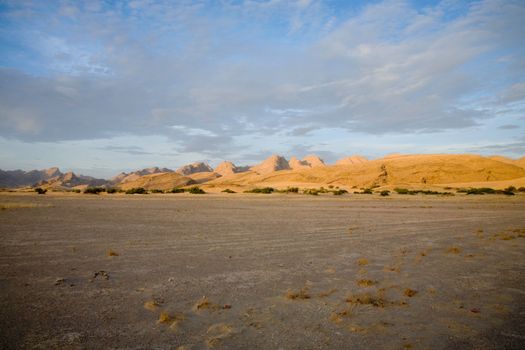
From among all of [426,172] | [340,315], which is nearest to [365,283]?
[340,315]

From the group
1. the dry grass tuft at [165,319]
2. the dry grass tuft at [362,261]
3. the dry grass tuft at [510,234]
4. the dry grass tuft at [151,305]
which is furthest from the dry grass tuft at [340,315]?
the dry grass tuft at [510,234]

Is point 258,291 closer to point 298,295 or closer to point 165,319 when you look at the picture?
point 298,295

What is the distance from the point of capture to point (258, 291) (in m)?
5.34

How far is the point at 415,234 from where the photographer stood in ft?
35.9

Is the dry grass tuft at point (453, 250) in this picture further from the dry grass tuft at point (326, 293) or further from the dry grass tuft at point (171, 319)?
the dry grass tuft at point (171, 319)

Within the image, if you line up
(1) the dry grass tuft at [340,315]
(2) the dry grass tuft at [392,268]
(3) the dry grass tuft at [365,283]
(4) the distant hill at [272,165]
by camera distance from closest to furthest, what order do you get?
(1) the dry grass tuft at [340,315]
(3) the dry grass tuft at [365,283]
(2) the dry grass tuft at [392,268]
(4) the distant hill at [272,165]

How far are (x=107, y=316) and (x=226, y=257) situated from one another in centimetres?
351

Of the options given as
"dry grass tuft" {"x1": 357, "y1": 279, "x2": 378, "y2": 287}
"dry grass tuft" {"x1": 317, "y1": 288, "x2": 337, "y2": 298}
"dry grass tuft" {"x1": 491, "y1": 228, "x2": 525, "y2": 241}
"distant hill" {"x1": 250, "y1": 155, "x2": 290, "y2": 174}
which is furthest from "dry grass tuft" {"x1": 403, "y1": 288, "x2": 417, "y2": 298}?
"distant hill" {"x1": 250, "y1": 155, "x2": 290, "y2": 174}

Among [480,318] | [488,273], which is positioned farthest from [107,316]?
[488,273]

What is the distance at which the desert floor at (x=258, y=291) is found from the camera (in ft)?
12.4

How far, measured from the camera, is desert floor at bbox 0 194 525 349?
3.77 metres

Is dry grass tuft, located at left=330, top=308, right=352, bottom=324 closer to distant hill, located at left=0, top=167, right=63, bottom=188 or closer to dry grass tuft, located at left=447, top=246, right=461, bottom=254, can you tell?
dry grass tuft, located at left=447, top=246, right=461, bottom=254

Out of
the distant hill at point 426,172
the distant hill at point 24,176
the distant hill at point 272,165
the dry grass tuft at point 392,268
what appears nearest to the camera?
the dry grass tuft at point 392,268

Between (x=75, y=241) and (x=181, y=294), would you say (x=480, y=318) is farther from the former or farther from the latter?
(x=75, y=241)
